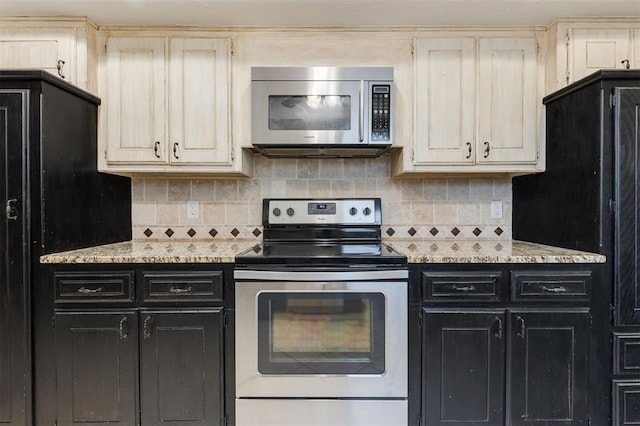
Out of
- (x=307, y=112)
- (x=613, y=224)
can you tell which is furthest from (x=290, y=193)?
(x=613, y=224)

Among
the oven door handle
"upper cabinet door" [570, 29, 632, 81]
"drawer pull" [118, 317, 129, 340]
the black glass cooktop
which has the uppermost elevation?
"upper cabinet door" [570, 29, 632, 81]

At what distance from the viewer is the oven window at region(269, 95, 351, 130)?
→ 6.61 feet

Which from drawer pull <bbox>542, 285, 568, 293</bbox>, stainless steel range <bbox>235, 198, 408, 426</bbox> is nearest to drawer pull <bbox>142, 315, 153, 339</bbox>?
stainless steel range <bbox>235, 198, 408, 426</bbox>

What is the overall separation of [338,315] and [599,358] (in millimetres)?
1201

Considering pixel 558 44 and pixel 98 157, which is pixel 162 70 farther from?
pixel 558 44

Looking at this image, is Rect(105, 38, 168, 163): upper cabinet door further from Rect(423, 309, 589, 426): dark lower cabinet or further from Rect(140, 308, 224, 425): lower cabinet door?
Rect(423, 309, 589, 426): dark lower cabinet

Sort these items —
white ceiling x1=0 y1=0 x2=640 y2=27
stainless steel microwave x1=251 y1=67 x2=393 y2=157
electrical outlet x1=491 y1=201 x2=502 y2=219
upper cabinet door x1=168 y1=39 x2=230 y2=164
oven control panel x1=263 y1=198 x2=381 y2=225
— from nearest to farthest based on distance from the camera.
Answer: white ceiling x1=0 y1=0 x2=640 y2=27 < stainless steel microwave x1=251 y1=67 x2=393 y2=157 < upper cabinet door x1=168 y1=39 x2=230 y2=164 < oven control panel x1=263 y1=198 x2=381 y2=225 < electrical outlet x1=491 y1=201 x2=502 y2=219

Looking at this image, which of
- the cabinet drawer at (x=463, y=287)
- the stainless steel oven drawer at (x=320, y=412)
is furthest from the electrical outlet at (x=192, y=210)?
the cabinet drawer at (x=463, y=287)

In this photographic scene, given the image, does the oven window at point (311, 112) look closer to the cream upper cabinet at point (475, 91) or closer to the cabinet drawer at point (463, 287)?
the cream upper cabinet at point (475, 91)

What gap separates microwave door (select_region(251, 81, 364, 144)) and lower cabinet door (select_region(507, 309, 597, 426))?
123 cm

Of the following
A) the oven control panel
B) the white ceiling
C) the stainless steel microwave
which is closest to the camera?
the white ceiling

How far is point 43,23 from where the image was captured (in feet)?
6.60

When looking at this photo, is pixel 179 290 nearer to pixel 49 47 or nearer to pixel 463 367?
pixel 463 367

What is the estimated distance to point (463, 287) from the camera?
1729 mm
